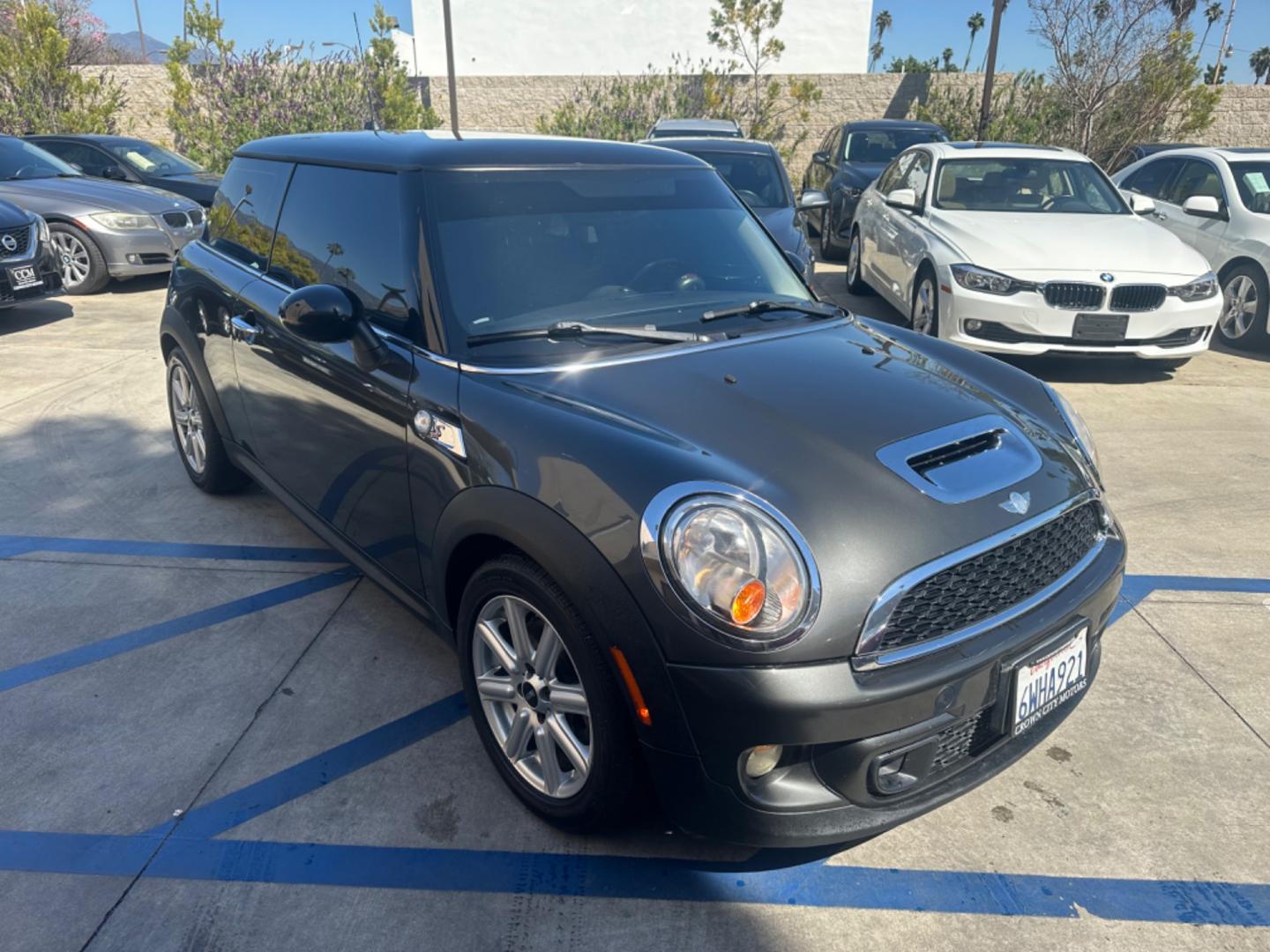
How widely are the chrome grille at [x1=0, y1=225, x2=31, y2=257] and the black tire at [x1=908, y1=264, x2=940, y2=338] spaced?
737 cm

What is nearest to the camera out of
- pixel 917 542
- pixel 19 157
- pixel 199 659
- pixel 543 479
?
pixel 917 542

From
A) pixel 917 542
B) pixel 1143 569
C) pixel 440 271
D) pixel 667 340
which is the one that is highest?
pixel 440 271

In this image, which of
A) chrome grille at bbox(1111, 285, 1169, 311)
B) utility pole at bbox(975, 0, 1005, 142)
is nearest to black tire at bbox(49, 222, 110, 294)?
chrome grille at bbox(1111, 285, 1169, 311)

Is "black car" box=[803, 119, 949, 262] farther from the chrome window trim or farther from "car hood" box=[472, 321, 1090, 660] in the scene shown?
the chrome window trim

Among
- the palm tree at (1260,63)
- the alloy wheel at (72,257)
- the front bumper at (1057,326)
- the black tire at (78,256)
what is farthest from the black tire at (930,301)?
the palm tree at (1260,63)

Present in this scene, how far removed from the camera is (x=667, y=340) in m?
2.80

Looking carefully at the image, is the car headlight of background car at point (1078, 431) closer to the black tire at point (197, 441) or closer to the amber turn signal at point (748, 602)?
the amber turn signal at point (748, 602)

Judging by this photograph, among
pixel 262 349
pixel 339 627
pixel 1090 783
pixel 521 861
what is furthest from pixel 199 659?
pixel 1090 783

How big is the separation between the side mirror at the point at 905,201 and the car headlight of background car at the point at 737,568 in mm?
6271

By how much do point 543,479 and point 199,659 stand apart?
6.01 feet

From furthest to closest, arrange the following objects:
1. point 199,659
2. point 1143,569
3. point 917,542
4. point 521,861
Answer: point 1143,569
point 199,659
point 521,861
point 917,542

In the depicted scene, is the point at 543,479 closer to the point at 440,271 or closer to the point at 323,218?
the point at 440,271

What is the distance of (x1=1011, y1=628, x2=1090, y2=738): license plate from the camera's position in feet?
7.23

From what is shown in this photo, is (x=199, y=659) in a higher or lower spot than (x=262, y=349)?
lower
